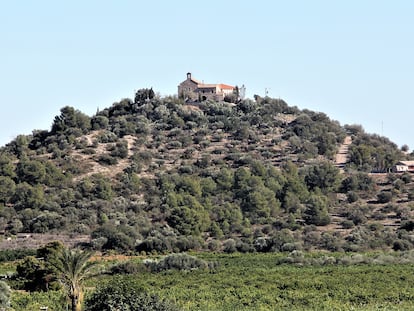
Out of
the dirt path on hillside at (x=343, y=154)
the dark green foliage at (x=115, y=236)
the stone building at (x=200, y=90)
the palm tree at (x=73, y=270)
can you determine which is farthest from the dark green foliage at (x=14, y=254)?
the stone building at (x=200, y=90)

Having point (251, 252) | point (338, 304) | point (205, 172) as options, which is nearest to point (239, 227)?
point (251, 252)

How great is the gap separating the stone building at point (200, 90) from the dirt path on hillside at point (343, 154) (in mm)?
14945

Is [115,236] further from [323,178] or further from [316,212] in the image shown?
[323,178]

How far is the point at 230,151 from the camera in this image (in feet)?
289

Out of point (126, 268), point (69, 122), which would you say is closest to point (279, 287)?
point (126, 268)

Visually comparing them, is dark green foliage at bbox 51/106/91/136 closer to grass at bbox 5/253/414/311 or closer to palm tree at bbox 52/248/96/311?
grass at bbox 5/253/414/311

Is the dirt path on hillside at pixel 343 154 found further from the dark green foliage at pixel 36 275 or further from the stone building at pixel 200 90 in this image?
the dark green foliage at pixel 36 275

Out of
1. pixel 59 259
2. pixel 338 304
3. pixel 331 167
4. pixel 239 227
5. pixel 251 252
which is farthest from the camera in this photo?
pixel 331 167

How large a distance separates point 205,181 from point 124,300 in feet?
144

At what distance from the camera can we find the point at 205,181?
8094cm

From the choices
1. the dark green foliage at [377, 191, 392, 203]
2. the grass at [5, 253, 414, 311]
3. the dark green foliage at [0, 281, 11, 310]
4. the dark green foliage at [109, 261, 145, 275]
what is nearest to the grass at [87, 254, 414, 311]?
the grass at [5, 253, 414, 311]

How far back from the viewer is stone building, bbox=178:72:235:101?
101812 mm

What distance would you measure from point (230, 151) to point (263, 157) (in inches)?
124

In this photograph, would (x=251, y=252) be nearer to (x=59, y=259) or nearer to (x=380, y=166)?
(x=380, y=166)
